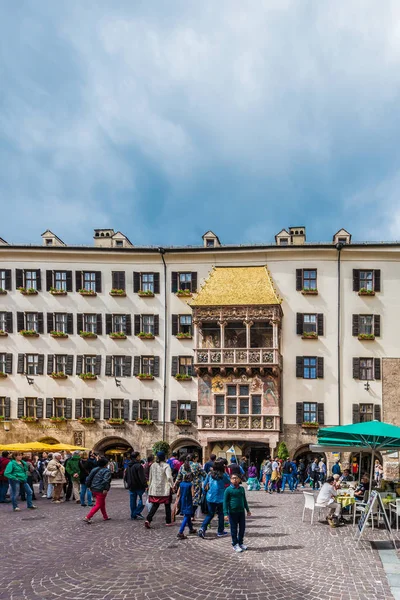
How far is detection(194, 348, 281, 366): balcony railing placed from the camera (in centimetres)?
3506

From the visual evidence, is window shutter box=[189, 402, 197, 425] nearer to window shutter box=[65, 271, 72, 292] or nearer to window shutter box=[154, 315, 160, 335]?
window shutter box=[154, 315, 160, 335]

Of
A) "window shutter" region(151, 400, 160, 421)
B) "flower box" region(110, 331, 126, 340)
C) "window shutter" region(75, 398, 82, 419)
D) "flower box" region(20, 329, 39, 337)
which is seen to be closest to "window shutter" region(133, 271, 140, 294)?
"flower box" region(110, 331, 126, 340)

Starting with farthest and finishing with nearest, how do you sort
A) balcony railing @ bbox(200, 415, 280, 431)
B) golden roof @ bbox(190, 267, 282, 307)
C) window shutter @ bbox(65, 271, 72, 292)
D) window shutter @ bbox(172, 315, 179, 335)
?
window shutter @ bbox(65, 271, 72, 292) < window shutter @ bbox(172, 315, 179, 335) < golden roof @ bbox(190, 267, 282, 307) < balcony railing @ bbox(200, 415, 280, 431)

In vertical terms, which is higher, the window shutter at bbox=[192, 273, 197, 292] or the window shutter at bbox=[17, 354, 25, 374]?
the window shutter at bbox=[192, 273, 197, 292]

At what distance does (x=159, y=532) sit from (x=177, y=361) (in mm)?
24511

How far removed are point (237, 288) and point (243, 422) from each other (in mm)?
9021

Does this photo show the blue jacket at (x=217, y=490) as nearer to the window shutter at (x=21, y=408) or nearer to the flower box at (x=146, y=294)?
the flower box at (x=146, y=294)

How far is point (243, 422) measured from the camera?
35.0m

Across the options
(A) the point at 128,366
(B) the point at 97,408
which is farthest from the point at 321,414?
(B) the point at 97,408

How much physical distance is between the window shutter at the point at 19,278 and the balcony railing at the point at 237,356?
1396 centimetres

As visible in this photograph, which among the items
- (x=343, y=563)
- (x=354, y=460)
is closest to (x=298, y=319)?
(x=354, y=460)

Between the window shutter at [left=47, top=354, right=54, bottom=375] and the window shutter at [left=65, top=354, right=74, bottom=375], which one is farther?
the window shutter at [left=47, top=354, right=54, bottom=375]

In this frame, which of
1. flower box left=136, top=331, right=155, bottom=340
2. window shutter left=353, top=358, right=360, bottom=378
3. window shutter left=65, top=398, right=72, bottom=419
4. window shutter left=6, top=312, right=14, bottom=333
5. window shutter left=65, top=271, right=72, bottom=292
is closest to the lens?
window shutter left=353, top=358, right=360, bottom=378

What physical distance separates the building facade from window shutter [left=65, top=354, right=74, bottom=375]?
0.33 feet
